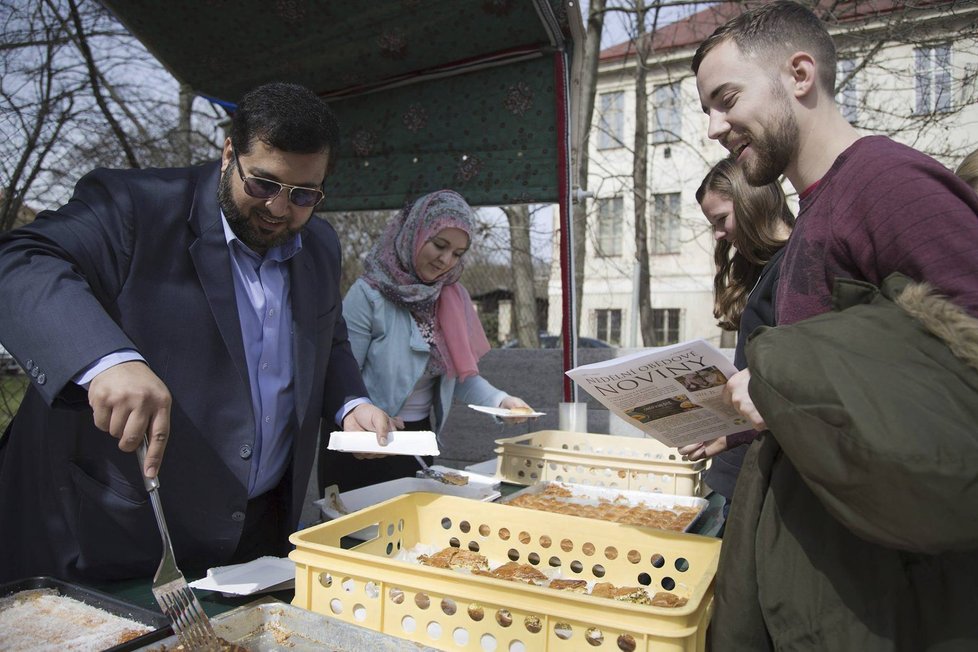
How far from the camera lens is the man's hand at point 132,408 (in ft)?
3.50

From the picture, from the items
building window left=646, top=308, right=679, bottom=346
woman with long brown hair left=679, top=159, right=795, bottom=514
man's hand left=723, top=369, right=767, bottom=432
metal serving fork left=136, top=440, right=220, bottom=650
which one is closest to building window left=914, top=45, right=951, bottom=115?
woman with long brown hair left=679, top=159, right=795, bottom=514

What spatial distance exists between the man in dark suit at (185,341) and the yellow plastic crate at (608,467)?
770 millimetres

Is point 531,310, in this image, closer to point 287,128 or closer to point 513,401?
point 513,401

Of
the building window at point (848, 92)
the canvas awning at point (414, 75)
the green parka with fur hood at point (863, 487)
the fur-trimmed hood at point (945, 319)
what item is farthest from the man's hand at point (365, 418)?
the building window at point (848, 92)

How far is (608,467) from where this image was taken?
7.52 feet

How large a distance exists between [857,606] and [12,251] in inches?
60.6

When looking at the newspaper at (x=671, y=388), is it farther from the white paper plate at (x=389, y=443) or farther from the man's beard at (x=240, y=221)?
the man's beard at (x=240, y=221)

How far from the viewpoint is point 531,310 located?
671 cm

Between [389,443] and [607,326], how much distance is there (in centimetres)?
1159

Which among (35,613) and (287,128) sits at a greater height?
(287,128)

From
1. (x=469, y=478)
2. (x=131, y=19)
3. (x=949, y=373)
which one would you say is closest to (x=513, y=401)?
(x=469, y=478)

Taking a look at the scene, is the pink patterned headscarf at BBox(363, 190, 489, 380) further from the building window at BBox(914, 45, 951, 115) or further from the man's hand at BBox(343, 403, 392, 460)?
the building window at BBox(914, 45, 951, 115)

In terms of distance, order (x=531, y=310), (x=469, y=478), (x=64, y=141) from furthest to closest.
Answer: (x=531, y=310) < (x=64, y=141) < (x=469, y=478)

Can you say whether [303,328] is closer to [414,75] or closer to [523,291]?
[414,75]
